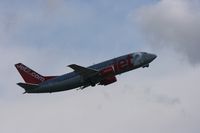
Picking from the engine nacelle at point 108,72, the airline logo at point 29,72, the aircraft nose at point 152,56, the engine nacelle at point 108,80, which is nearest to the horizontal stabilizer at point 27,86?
the airline logo at point 29,72

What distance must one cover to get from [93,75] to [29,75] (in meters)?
21.2

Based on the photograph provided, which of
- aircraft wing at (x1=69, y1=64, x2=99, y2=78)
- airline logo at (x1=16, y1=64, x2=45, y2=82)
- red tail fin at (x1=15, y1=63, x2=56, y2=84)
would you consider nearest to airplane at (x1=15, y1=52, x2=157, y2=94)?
aircraft wing at (x1=69, y1=64, x2=99, y2=78)

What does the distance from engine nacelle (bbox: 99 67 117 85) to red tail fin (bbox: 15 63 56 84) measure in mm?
14806

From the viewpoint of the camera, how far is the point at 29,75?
189 m

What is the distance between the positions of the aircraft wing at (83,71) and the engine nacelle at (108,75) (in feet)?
6.72

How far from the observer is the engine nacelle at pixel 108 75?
175 metres

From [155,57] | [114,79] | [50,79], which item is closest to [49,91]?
[50,79]

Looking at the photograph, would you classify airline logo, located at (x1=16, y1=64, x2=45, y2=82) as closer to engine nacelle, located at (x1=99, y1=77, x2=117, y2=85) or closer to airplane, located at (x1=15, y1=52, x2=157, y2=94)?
airplane, located at (x1=15, y1=52, x2=157, y2=94)

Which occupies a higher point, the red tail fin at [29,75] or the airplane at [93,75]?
the red tail fin at [29,75]

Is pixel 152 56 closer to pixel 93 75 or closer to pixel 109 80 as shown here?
pixel 109 80

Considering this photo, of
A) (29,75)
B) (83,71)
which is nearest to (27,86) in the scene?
(29,75)

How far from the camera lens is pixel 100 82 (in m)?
177

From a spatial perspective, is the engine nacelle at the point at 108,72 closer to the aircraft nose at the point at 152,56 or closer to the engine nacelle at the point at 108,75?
the engine nacelle at the point at 108,75

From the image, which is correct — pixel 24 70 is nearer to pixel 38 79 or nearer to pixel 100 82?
pixel 38 79
